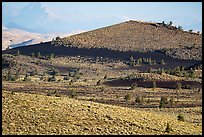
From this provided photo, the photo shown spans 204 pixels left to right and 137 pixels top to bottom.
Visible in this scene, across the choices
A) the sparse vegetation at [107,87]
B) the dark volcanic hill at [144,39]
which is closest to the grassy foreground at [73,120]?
the sparse vegetation at [107,87]

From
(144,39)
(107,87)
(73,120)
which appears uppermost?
(144,39)

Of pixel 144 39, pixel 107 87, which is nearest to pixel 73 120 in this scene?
pixel 107 87

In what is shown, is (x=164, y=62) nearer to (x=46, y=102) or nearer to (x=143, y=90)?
(x=143, y=90)

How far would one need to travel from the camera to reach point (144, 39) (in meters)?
112

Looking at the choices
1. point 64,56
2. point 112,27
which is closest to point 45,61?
point 64,56

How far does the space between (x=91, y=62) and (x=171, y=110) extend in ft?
189

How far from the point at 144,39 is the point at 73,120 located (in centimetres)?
8858

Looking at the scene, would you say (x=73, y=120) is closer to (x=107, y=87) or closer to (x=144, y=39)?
(x=107, y=87)

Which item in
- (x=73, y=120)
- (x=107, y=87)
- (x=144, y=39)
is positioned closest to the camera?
(x=73, y=120)

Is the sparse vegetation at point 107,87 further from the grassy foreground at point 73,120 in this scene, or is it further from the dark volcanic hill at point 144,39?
the dark volcanic hill at point 144,39

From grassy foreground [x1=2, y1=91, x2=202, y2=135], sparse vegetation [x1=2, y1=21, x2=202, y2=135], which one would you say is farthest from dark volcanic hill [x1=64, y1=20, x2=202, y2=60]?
grassy foreground [x1=2, y1=91, x2=202, y2=135]

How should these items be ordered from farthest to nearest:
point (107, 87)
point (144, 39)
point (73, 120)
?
1. point (144, 39)
2. point (107, 87)
3. point (73, 120)

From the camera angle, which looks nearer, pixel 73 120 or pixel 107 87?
pixel 73 120

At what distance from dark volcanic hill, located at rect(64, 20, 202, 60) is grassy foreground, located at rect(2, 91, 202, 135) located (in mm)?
74580
